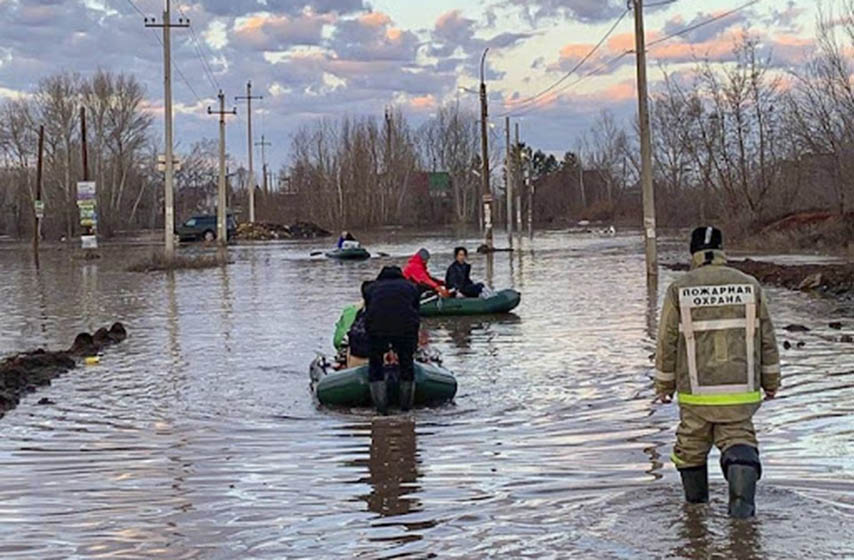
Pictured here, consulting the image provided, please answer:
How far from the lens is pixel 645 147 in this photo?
33438mm

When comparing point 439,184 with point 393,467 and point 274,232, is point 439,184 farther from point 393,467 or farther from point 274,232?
point 393,467

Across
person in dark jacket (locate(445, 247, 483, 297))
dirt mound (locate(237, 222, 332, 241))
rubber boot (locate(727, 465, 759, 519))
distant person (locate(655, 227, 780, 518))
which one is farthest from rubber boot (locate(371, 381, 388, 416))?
dirt mound (locate(237, 222, 332, 241))

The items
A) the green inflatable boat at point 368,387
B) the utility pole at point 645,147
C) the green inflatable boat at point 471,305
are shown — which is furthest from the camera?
the utility pole at point 645,147

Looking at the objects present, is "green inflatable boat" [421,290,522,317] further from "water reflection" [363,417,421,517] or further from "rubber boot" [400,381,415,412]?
"water reflection" [363,417,421,517]

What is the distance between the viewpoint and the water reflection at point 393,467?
27.8 feet

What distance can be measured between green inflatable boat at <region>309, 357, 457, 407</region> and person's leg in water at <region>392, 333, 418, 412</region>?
87mm

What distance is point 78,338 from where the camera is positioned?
1908 cm

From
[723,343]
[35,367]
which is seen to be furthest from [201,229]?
[723,343]

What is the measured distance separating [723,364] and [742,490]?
2.50 feet

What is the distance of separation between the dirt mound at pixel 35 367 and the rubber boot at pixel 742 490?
8499 millimetres

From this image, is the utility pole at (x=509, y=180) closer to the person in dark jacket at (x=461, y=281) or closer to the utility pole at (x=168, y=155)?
the utility pole at (x=168, y=155)

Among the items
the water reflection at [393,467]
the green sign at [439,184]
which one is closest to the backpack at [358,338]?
the water reflection at [393,467]

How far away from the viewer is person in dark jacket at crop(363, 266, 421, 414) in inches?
476

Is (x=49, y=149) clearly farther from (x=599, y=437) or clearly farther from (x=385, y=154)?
(x=599, y=437)
